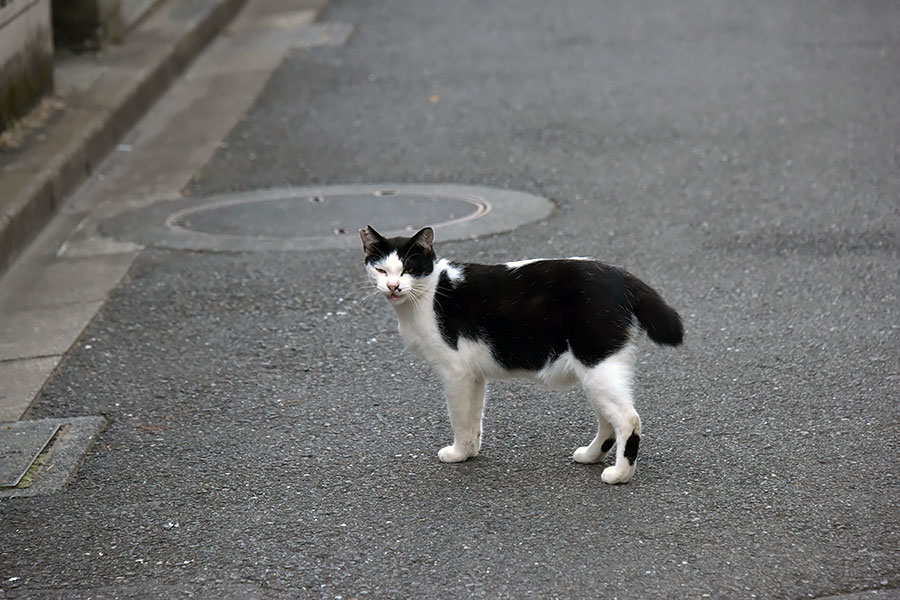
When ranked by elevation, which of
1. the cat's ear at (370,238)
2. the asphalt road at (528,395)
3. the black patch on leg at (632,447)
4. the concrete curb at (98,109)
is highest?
the cat's ear at (370,238)

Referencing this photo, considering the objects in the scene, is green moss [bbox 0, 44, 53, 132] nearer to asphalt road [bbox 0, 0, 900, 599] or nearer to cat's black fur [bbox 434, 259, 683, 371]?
asphalt road [bbox 0, 0, 900, 599]

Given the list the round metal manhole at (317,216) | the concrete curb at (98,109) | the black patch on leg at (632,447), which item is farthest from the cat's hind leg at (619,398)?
the concrete curb at (98,109)

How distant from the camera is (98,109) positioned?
10219mm

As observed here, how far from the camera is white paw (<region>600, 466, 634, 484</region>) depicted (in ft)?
15.0

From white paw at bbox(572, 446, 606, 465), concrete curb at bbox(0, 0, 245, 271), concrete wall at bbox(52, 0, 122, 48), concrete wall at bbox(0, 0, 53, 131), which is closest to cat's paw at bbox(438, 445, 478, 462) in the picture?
white paw at bbox(572, 446, 606, 465)

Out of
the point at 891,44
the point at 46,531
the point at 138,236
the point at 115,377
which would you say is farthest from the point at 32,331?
the point at 891,44

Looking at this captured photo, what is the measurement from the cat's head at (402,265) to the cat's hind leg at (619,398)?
2.30 feet

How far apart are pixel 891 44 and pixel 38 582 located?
1005cm

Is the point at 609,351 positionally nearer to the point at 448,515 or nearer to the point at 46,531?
the point at 448,515

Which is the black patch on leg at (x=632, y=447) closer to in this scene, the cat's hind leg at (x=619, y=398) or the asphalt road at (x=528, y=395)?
Answer: the cat's hind leg at (x=619, y=398)

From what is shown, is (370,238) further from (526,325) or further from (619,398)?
(619,398)

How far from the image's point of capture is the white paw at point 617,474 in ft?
15.0

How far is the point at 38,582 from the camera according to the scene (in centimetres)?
418

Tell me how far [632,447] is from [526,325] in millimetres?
566
